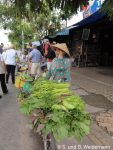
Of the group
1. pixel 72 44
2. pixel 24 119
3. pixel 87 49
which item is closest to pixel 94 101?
pixel 24 119

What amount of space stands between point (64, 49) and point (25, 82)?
1.02 m

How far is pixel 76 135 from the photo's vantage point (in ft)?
11.0

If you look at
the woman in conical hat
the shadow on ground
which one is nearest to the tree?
the shadow on ground

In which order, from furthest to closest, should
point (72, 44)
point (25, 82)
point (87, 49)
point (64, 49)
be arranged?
point (72, 44), point (87, 49), point (64, 49), point (25, 82)

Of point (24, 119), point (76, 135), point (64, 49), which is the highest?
point (64, 49)

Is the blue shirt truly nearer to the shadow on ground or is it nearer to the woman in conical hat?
the shadow on ground

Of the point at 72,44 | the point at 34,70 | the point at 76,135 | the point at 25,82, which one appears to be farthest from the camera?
the point at 72,44

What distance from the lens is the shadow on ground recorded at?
832 centimetres

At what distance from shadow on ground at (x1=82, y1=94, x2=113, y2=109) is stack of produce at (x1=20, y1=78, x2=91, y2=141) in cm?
457

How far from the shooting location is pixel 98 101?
889 cm

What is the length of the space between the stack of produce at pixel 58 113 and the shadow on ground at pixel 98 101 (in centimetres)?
457

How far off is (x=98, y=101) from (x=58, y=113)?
565cm

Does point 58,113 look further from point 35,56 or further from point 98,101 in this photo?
point 35,56

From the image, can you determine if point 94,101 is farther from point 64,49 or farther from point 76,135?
point 76,135
